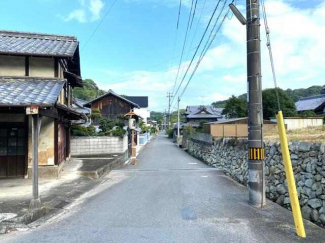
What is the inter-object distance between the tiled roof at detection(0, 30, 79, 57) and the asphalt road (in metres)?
5.62

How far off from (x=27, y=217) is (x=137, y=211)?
7.43 ft

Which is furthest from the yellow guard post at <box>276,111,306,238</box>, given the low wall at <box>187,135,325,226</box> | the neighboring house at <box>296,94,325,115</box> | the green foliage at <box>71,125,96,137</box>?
the neighboring house at <box>296,94,325,115</box>

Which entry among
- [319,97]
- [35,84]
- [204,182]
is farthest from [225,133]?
[319,97]

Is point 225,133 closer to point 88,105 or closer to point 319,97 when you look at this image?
point 88,105

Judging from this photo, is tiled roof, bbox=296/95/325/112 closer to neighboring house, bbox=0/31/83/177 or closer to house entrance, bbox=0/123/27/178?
neighboring house, bbox=0/31/83/177

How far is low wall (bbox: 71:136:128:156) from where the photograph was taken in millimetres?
17781

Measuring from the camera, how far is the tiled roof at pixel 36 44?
9.80 m

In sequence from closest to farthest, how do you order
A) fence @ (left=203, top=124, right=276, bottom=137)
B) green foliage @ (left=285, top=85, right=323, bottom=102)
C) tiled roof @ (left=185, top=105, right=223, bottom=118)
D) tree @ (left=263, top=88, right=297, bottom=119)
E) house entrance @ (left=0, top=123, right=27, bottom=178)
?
house entrance @ (left=0, top=123, right=27, bottom=178) → fence @ (left=203, top=124, right=276, bottom=137) → tree @ (left=263, top=88, right=297, bottom=119) → tiled roof @ (left=185, top=105, right=223, bottom=118) → green foliage @ (left=285, top=85, right=323, bottom=102)

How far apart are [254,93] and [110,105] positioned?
32453mm

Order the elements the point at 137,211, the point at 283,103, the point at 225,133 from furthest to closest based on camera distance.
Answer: the point at 283,103 → the point at 225,133 → the point at 137,211

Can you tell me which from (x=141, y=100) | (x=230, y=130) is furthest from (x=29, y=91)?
(x=141, y=100)

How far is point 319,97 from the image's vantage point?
44750 mm

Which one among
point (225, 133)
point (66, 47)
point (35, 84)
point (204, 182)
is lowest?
point (204, 182)

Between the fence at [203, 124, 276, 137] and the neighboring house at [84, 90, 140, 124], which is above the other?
the neighboring house at [84, 90, 140, 124]
